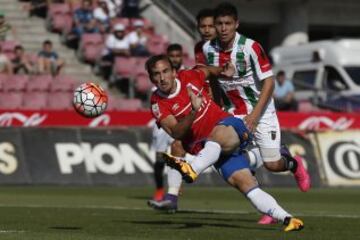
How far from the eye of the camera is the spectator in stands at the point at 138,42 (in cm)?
2797

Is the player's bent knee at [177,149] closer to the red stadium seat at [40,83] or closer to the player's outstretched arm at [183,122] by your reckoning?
the player's outstretched arm at [183,122]

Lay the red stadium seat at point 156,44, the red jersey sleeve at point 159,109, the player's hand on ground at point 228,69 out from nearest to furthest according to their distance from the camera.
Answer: the red jersey sleeve at point 159,109 → the player's hand on ground at point 228,69 → the red stadium seat at point 156,44

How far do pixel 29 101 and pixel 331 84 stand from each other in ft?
27.0

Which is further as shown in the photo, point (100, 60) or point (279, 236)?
point (100, 60)

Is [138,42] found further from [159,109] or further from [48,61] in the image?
[159,109]

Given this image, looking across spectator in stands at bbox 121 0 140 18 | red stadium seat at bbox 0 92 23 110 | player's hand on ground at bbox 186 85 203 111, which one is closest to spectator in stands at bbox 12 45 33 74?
red stadium seat at bbox 0 92 23 110

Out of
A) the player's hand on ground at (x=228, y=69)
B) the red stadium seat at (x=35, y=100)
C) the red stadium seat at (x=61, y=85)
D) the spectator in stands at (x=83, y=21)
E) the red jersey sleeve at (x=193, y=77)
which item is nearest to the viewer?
the red jersey sleeve at (x=193, y=77)

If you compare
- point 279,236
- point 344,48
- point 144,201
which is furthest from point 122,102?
point 279,236

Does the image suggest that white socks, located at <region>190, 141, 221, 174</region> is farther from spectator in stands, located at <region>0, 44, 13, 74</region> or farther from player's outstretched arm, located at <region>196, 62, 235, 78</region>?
spectator in stands, located at <region>0, 44, 13, 74</region>

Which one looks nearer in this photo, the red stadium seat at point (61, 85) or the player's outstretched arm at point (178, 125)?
the player's outstretched arm at point (178, 125)

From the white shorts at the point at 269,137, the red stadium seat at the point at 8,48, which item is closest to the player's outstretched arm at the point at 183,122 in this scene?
the white shorts at the point at 269,137

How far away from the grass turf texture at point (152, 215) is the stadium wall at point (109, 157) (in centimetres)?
96

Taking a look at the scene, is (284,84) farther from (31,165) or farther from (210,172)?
(31,165)

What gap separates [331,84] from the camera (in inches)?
1103
